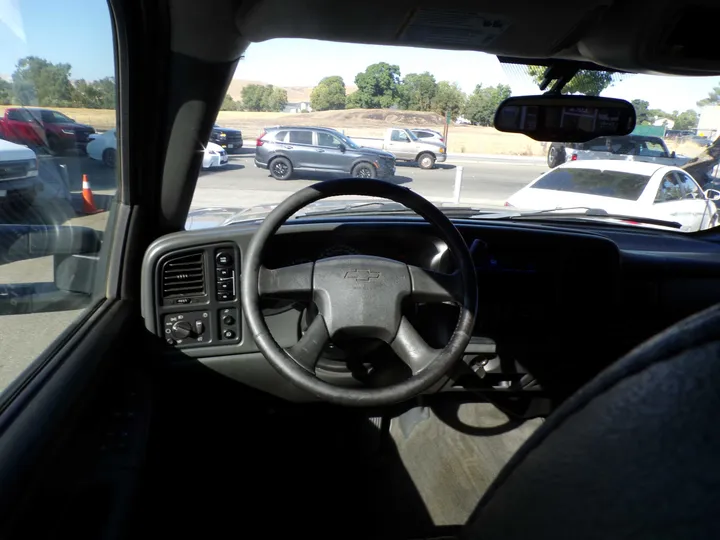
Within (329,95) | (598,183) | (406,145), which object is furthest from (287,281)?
(598,183)

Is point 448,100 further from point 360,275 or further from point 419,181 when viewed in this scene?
point 360,275

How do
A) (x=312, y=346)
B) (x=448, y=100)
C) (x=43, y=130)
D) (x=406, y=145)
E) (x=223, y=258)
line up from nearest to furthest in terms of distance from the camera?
(x=43, y=130), (x=312, y=346), (x=223, y=258), (x=448, y=100), (x=406, y=145)

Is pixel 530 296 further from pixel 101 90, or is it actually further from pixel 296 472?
pixel 101 90

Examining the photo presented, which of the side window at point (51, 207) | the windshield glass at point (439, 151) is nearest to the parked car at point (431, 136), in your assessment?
the windshield glass at point (439, 151)

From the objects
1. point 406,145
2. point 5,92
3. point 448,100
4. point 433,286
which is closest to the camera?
point 5,92

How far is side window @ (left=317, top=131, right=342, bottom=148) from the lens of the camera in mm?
4406

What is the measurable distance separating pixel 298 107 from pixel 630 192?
2.35m

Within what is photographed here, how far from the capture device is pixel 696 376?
1.82 feet

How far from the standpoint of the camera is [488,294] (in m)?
2.82

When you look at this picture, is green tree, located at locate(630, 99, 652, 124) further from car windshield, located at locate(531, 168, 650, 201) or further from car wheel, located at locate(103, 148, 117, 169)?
car wheel, located at locate(103, 148, 117, 169)

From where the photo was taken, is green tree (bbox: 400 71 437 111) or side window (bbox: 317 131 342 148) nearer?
green tree (bbox: 400 71 437 111)

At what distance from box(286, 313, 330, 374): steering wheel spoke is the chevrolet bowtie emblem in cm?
18

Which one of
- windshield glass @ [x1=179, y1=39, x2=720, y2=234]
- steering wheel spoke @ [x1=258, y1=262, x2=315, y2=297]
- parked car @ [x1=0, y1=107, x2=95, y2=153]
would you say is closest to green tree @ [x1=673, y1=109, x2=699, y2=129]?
windshield glass @ [x1=179, y1=39, x2=720, y2=234]

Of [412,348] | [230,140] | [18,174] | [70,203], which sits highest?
[230,140]
